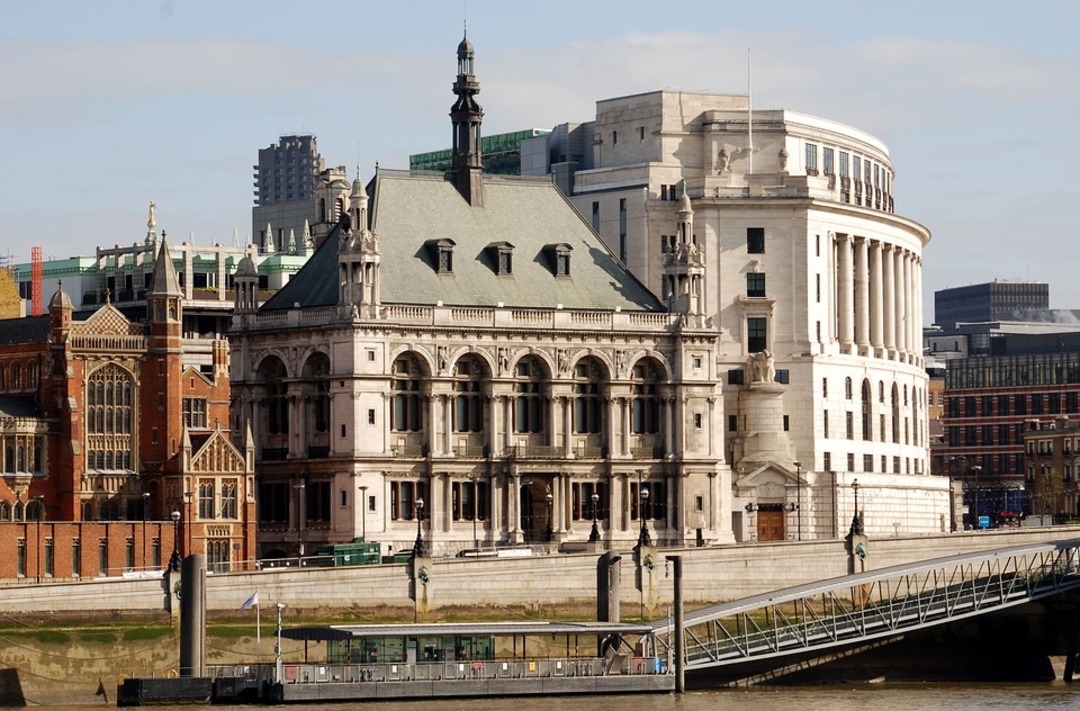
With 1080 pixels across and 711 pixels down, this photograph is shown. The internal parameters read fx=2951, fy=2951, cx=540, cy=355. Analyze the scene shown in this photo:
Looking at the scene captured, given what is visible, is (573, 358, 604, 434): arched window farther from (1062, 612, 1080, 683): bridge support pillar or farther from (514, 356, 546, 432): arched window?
(1062, 612, 1080, 683): bridge support pillar

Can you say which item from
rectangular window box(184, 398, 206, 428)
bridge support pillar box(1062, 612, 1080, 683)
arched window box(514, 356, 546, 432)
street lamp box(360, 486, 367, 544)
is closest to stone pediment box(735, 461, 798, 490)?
arched window box(514, 356, 546, 432)

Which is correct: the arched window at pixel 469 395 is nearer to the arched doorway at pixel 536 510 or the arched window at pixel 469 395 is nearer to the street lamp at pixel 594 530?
the arched doorway at pixel 536 510

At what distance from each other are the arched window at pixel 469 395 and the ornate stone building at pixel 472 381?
0.12 metres

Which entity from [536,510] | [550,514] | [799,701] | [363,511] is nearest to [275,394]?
[363,511]

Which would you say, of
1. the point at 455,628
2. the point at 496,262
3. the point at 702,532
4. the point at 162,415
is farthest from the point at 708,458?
the point at 455,628

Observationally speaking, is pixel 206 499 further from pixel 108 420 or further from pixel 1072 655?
pixel 1072 655

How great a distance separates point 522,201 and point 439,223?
23.5 feet

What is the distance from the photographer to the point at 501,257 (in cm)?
17862

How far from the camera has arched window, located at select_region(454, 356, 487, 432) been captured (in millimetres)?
173250

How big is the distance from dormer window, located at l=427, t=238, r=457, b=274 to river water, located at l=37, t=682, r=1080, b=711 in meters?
45.2

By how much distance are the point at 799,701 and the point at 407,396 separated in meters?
46.5

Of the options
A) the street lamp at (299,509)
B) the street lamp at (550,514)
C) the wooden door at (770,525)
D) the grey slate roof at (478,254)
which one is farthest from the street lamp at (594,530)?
the wooden door at (770,525)

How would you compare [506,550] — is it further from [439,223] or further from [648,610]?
[439,223]

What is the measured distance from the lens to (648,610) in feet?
509
